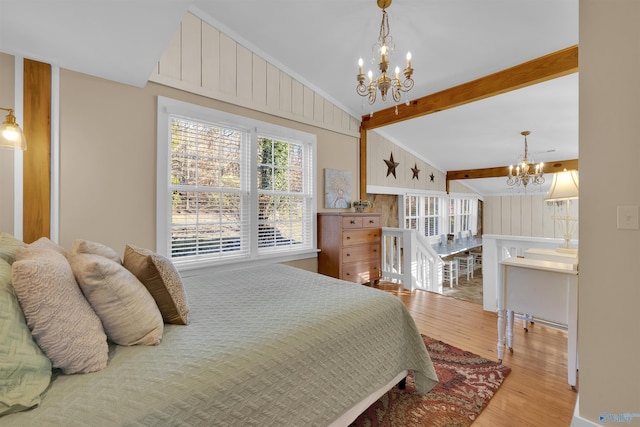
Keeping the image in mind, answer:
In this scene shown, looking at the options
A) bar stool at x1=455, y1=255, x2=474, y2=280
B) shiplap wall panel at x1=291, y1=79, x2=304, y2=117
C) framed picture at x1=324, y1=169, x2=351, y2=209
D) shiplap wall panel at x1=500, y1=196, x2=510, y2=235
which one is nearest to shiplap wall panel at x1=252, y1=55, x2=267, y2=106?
shiplap wall panel at x1=291, y1=79, x2=304, y2=117

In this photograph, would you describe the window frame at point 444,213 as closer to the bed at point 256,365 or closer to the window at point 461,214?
the window at point 461,214

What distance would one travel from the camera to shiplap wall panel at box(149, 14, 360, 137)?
2764 millimetres

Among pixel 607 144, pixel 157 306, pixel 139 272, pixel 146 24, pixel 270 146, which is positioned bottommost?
pixel 157 306

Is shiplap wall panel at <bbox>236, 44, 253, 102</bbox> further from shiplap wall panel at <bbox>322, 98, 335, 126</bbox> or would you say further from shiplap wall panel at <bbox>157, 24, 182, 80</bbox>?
shiplap wall panel at <bbox>322, 98, 335, 126</bbox>

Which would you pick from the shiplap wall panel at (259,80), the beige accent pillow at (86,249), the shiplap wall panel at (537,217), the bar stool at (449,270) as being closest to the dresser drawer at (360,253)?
the shiplap wall panel at (259,80)

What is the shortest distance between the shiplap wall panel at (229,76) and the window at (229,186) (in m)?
0.22

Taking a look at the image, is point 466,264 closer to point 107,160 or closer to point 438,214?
point 438,214

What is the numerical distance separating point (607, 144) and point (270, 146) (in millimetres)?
3019

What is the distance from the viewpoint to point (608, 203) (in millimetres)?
1386

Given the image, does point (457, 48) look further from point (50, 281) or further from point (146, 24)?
point (50, 281)

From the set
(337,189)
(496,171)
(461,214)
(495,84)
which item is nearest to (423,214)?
(496,171)

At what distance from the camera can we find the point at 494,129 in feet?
15.9

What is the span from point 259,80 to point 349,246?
2385mm

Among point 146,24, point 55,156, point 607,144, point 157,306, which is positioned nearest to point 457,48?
point 607,144
